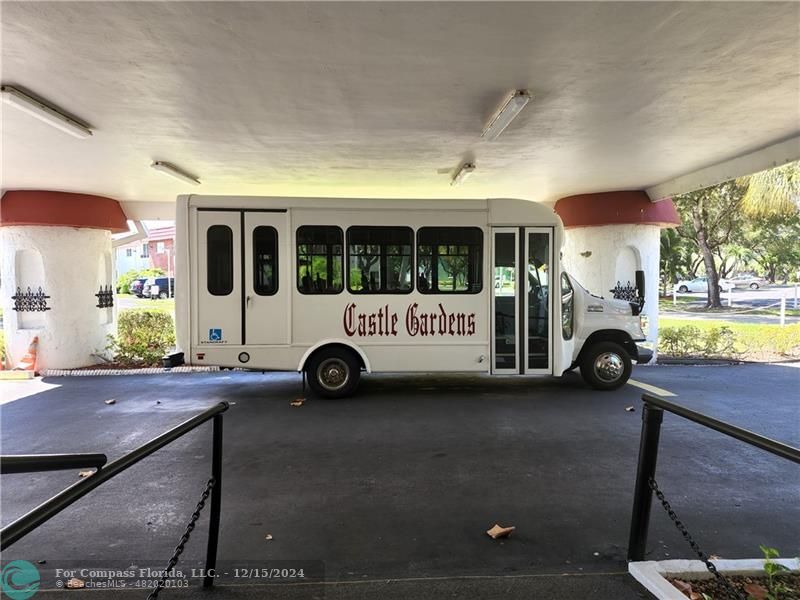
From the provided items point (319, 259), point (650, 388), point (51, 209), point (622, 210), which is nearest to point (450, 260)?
point (319, 259)

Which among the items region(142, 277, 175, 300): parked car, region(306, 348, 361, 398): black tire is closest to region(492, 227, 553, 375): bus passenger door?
region(306, 348, 361, 398): black tire

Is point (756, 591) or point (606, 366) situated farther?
point (606, 366)

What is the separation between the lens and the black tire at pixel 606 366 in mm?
8711

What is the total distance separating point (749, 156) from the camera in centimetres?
795

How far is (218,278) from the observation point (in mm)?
7918

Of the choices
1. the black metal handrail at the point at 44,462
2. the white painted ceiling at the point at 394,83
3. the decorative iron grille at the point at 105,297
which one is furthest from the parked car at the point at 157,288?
the black metal handrail at the point at 44,462

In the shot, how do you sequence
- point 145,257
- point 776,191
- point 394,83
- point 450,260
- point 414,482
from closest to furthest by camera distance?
point 414,482 < point 394,83 < point 450,260 < point 776,191 < point 145,257

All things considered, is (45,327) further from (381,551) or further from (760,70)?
(760,70)

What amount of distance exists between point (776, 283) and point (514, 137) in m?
51.1

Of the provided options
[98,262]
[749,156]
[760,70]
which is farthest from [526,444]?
[98,262]

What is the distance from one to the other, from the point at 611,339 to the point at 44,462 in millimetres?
8585

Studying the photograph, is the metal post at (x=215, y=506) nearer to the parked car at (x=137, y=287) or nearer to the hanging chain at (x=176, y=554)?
the hanging chain at (x=176, y=554)

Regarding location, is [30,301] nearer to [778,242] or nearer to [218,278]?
[218,278]

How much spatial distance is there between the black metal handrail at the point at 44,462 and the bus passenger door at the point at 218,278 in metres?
6.07
